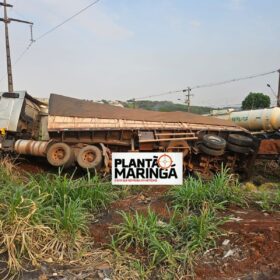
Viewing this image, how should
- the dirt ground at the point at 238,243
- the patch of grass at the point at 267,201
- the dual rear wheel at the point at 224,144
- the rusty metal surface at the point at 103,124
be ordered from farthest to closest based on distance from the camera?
the dual rear wheel at the point at 224,144 < the rusty metal surface at the point at 103,124 < the patch of grass at the point at 267,201 < the dirt ground at the point at 238,243

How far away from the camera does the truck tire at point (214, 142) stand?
12.5m

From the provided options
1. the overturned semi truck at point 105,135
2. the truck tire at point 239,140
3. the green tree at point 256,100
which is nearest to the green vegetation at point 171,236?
the overturned semi truck at point 105,135

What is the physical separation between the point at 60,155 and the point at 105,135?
1473 millimetres

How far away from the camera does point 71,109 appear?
12.2 metres

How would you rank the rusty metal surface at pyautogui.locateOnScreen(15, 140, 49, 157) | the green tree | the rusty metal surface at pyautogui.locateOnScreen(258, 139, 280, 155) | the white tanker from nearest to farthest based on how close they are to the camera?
1. the rusty metal surface at pyautogui.locateOnScreen(15, 140, 49, 157)
2. the rusty metal surface at pyautogui.locateOnScreen(258, 139, 280, 155)
3. the white tanker
4. the green tree

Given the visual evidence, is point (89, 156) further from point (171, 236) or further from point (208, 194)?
point (171, 236)

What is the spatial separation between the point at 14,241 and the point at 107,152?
739 cm

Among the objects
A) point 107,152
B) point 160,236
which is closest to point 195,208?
point 160,236

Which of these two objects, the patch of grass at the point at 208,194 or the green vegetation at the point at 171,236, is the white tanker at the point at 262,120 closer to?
the patch of grass at the point at 208,194

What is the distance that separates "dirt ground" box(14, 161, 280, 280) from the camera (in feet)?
13.9

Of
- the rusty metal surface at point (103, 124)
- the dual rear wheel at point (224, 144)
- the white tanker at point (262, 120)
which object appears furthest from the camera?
the white tanker at point (262, 120)

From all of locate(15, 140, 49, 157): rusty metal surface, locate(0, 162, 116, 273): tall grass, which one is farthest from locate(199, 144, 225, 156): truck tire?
locate(0, 162, 116, 273): tall grass

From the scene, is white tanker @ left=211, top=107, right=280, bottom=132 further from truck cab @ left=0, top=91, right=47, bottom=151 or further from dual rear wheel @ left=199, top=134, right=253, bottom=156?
truck cab @ left=0, top=91, right=47, bottom=151

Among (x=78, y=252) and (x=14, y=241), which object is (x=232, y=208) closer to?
(x=78, y=252)
